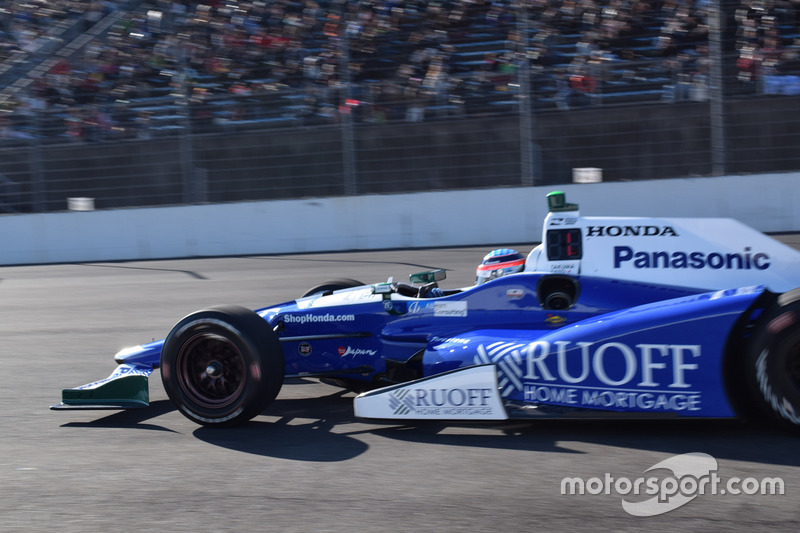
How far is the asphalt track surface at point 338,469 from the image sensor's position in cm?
317

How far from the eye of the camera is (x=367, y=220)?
14.3 m

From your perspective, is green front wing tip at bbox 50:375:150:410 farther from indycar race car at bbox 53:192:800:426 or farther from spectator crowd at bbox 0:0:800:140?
spectator crowd at bbox 0:0:800:140

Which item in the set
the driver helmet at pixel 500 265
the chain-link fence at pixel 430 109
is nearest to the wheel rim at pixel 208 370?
the driver helmet at pixel 500 265

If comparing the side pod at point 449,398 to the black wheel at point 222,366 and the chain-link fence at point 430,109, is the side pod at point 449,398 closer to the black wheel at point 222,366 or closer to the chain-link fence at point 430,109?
the black wheel at point 222,366

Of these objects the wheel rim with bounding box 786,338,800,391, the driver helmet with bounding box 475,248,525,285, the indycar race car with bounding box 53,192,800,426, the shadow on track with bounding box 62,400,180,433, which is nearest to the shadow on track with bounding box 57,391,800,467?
the shadow on track with bounding box 62,400,180,433

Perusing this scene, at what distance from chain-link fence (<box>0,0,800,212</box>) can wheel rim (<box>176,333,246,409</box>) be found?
31.1ft

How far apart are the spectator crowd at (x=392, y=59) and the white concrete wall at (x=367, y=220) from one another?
1.42m

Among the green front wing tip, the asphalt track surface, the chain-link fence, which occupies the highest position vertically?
the chain-link fence

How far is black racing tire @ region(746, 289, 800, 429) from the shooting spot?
3705mm

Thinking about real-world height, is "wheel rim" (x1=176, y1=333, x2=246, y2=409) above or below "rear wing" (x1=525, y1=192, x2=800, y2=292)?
below

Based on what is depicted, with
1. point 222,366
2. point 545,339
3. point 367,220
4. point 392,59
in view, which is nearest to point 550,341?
point 545,339

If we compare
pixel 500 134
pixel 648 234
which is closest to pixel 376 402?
pixel 648 234

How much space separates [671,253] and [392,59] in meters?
11.3

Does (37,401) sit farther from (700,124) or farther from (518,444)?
(700,124)
